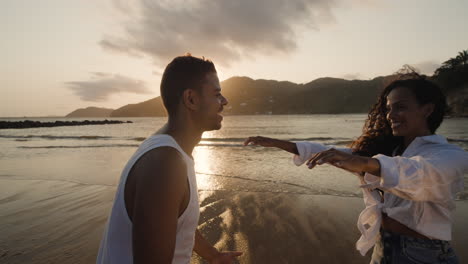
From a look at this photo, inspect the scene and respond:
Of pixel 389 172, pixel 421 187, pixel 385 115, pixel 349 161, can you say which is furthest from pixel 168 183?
pixel 385 115

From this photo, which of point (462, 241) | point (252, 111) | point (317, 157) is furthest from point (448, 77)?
point (252, 111)

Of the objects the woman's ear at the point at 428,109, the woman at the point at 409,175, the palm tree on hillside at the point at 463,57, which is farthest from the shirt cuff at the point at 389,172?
the palm tree on hillside at the point at 463,57

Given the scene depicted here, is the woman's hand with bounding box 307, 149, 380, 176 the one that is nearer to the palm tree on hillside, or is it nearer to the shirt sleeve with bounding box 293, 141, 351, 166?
the shirt sleeve with bounding box 293, 141, 351, 166

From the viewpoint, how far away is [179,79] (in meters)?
1.76

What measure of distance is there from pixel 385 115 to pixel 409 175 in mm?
1356

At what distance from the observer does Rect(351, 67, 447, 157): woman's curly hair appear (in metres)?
2.34

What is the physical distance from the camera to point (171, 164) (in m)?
1.31

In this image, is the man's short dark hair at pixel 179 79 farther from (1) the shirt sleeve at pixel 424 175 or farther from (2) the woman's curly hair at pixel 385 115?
(2) the woman's curly hair at pixel 385 115

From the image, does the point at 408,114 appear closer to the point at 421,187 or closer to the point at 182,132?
the point at 421,187

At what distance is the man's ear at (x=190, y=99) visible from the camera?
1762 mm

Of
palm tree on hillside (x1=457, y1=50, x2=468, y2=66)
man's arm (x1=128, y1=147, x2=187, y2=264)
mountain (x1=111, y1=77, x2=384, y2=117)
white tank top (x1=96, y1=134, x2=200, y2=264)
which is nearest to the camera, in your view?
man's arm (x1=128, y1=147, x2=187, y2=264)

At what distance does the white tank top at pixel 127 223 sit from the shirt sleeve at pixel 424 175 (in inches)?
50.2

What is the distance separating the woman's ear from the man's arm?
2348 mm

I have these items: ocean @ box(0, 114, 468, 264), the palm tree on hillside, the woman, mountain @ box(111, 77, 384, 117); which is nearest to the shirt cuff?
the woman
